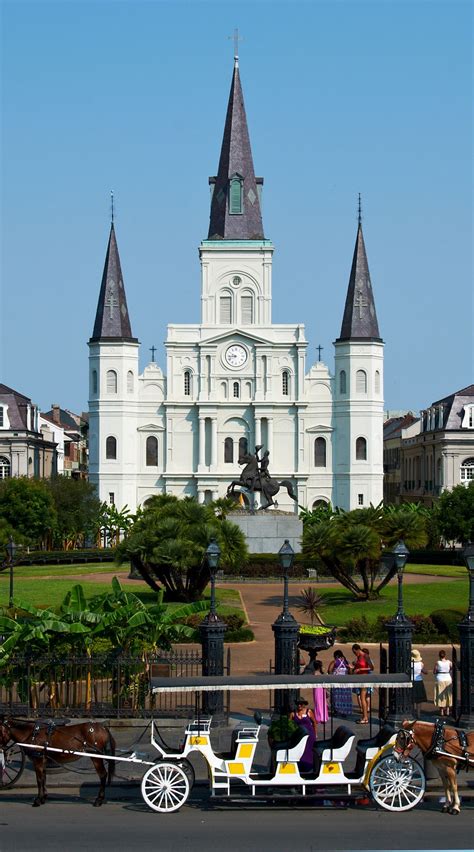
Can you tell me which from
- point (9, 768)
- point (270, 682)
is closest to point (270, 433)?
point (9, 768)

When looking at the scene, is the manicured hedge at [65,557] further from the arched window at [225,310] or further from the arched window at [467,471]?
the arched window at [467,471]

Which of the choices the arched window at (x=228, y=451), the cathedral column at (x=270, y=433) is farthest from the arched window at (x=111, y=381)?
the cathedral column at (x=270, y=433)

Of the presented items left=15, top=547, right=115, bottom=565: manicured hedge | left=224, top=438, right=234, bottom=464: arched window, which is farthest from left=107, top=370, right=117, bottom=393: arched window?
left=15, top=547, right=115, bottom=565: manicured hedge

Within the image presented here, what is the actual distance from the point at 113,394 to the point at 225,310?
435 inches

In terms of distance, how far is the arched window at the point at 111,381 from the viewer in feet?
330

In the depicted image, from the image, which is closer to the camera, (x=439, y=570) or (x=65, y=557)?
(x=439, y=570)

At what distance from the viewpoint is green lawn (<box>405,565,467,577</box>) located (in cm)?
6022

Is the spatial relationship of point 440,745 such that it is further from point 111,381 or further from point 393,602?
point 111,381

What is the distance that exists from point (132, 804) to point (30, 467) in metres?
86.0

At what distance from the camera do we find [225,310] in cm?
10156

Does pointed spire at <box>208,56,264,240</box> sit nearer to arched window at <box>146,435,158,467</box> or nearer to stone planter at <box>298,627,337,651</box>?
arched window at <box>146,435,158,467</box>

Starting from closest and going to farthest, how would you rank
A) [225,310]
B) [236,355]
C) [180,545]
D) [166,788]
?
1. [166,788]
2. [180,545]
3. [236,355]
4. [225,310]

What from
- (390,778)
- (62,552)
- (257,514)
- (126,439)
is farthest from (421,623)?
(126,439)

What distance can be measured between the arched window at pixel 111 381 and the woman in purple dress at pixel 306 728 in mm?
80926
